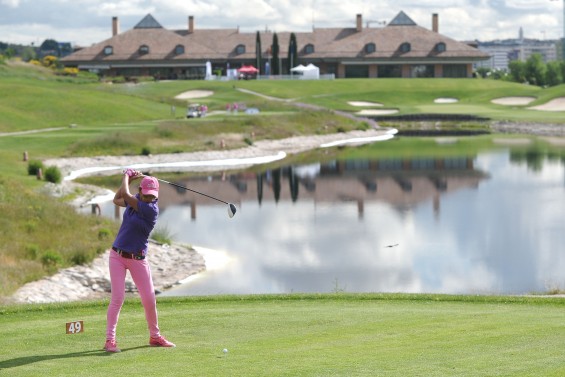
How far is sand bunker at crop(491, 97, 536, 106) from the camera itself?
10556 centimetres

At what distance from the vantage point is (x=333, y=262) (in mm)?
28219

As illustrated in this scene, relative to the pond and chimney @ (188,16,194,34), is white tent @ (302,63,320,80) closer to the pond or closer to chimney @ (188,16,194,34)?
chimney @ (188,16,194,34)

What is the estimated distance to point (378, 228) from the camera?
35.1m

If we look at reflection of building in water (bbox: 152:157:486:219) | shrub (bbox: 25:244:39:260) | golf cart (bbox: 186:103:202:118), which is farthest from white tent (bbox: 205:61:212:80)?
shrub (bbox: 25:244:39:260)

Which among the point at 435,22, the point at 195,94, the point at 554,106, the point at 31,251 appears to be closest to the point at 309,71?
the point at 195,94

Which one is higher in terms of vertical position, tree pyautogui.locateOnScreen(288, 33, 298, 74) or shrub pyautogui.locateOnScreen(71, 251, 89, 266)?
tree pyautogui.locateOnScreen(288, 33, 298, 74)

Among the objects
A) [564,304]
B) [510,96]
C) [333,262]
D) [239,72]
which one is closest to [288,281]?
[333,262]

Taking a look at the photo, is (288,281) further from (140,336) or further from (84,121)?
(84,121)

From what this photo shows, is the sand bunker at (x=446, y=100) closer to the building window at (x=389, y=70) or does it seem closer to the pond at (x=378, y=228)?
the building window at (x=389, y=70)

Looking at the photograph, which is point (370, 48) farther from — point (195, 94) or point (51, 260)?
point (51, 260)

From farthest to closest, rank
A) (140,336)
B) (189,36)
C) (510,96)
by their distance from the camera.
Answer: (189,36), (510,96), (140,336)

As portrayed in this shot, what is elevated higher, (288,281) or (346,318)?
(346,318)

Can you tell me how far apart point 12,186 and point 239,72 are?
89.3 m

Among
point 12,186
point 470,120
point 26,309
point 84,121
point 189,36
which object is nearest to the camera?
point 26,309
